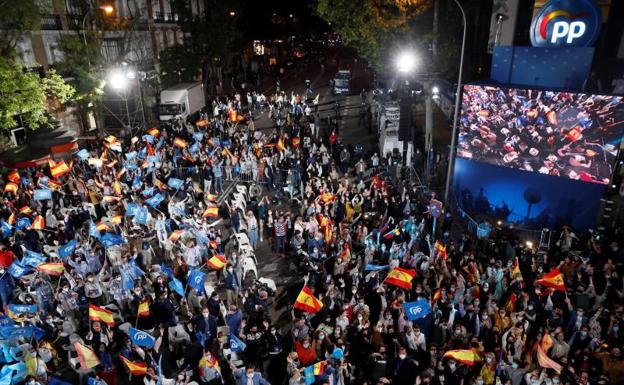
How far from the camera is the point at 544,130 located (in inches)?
583

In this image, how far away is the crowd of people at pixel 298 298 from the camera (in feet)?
28.9

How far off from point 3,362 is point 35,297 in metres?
1.82

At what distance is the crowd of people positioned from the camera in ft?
28.9

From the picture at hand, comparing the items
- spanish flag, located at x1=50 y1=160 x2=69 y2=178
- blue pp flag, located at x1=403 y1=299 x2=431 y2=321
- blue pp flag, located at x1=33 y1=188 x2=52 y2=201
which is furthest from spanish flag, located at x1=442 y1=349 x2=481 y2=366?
spanish flag, located at x1=50 y1=160 x2=69 y2=178

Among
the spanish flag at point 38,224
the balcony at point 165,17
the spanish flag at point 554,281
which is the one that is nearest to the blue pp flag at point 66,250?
the spanish flag at point 38,224

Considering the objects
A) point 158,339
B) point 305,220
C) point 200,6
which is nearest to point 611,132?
point 305,220

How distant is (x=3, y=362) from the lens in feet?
31.0

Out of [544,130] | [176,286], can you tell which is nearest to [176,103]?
[176,286]

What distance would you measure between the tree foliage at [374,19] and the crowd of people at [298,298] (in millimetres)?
11277

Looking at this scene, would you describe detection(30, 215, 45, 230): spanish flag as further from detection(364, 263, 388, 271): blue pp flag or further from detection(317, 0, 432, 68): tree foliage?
detection(317, 0, 432, 68): tree foliage

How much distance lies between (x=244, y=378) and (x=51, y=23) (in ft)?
91.1

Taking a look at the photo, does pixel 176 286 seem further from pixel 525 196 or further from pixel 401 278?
pixel 525 196

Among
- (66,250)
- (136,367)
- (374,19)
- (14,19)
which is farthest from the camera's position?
(374,19)

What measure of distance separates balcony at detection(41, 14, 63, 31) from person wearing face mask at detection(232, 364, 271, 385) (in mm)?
26867
